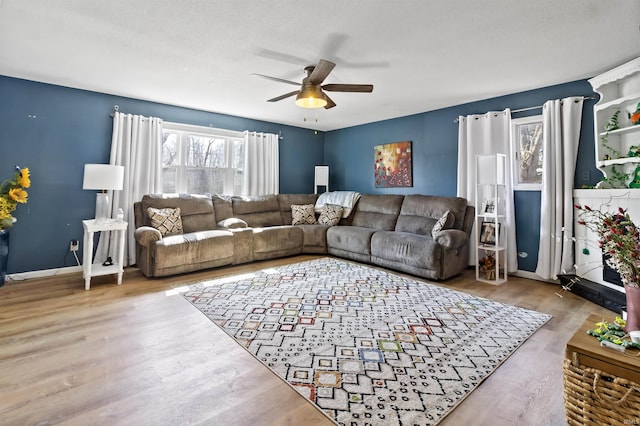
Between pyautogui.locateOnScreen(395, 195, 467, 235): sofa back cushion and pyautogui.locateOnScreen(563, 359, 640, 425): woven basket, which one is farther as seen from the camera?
pyautogui.locateOnScreen(395, 195, 467, 235): sofa back cushion

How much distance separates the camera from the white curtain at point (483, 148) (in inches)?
155

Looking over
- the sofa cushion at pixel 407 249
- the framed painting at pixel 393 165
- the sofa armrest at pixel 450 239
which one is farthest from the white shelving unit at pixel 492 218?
the framed painting at pixel 393 165

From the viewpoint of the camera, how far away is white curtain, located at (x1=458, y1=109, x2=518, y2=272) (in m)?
3.94

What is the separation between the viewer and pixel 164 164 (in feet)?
15.6

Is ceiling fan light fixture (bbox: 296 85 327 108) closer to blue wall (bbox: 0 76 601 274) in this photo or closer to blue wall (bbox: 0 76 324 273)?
blue wall (bbox: 0 76 601 274)

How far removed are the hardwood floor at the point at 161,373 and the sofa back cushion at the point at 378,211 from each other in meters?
2.34

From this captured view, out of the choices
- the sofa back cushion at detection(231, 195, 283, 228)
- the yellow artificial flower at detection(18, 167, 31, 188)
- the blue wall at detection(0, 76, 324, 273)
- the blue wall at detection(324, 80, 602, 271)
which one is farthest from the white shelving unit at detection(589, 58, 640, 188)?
the yellow artificial flower at detection(18, 167, 31, 188)

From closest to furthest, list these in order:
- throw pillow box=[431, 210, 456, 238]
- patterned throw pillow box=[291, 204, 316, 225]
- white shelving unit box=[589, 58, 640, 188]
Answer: white shelving unit box=[589, 58, 640, 188]
throw pillow box=[431, 210, 456, 238]
patterned throw pillow box=[291, 204, 316, 225]

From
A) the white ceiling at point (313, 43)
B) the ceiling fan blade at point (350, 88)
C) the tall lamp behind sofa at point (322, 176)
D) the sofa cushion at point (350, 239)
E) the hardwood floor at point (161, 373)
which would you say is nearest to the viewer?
the hardwood floor at point (161, 373)

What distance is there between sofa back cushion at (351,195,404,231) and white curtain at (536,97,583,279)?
75.9 inches

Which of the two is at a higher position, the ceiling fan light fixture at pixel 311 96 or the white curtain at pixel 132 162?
the ceiling fan light fixture at pixel 311 96

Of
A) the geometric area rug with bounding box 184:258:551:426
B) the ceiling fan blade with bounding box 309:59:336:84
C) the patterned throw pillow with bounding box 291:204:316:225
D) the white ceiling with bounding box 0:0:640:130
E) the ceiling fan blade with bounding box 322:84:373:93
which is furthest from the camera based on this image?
the patterned throw pillow with bounding box 291:204:316:225

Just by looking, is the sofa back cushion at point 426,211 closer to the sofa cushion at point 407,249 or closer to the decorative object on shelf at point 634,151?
the sofa cushion at point 407,249

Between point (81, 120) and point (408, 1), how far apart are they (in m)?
4.20
